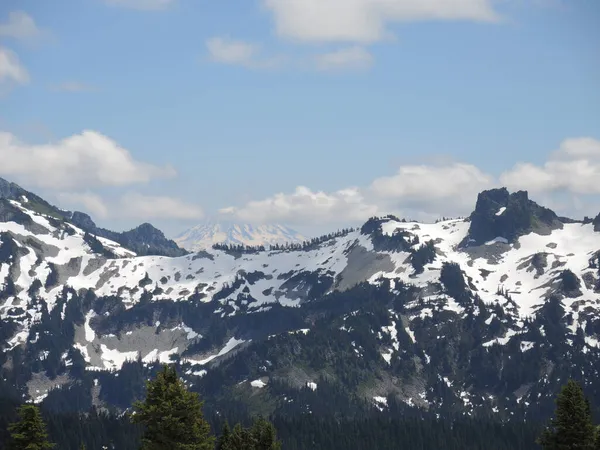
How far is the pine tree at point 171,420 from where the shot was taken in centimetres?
7150

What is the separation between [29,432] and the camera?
257ft

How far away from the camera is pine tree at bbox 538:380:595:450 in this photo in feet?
260

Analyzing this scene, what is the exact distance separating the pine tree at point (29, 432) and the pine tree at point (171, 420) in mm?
11395

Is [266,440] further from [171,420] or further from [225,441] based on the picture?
[171,420]

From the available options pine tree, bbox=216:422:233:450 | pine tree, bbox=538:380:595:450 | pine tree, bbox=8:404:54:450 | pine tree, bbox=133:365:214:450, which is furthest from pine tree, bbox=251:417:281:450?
pine tree, bbox=538:380:595:450

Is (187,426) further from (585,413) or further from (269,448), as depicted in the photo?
(585,413)

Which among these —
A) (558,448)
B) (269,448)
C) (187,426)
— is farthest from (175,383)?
(558,448)

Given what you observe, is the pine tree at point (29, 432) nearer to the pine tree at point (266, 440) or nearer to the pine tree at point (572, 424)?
the pine tree at point (266, 440)

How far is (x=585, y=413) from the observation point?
80.2 metres

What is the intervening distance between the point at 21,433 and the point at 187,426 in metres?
16.2

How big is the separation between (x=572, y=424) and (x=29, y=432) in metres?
46.7

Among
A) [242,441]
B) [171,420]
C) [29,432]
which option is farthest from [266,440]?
[29,432]

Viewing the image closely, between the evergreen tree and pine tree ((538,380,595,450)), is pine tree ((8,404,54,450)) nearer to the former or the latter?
the evergreen tree

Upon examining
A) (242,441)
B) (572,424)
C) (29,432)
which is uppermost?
(29,432)
